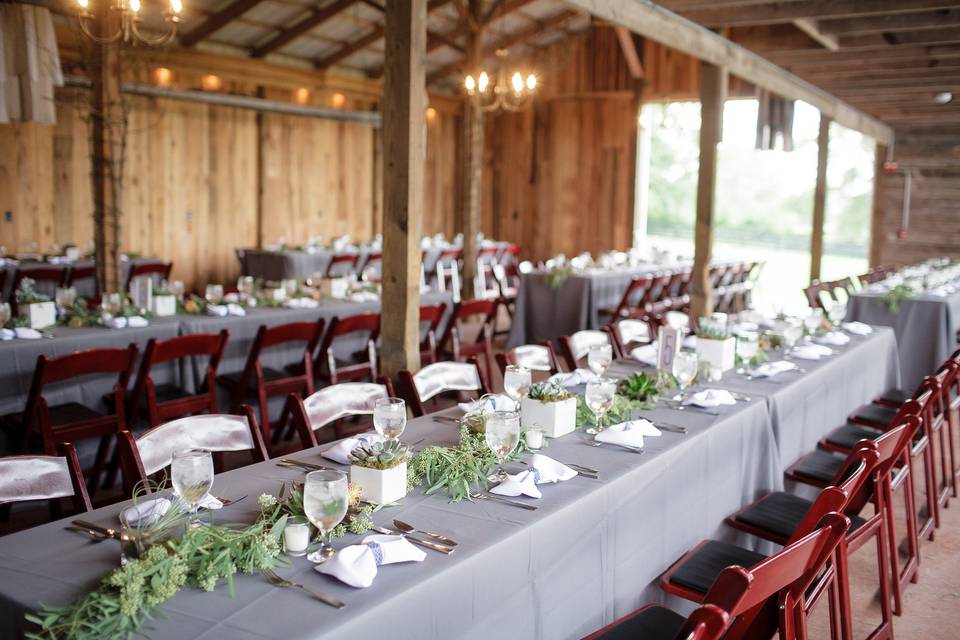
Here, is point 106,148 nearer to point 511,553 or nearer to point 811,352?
point 811,352

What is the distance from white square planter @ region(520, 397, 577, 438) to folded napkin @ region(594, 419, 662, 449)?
13 cm

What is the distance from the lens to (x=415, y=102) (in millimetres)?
4328

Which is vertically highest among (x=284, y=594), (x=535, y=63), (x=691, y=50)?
(x=535, y=63)

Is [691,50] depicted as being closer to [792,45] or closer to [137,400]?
[792,45]

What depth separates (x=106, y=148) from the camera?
7062 mm

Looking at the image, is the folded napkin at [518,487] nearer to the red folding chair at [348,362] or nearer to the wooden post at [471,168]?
the red folding chair at [348,362]

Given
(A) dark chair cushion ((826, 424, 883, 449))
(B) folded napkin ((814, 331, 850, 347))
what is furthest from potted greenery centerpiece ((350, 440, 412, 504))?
(B) folded napkin ((814, 331, 850, 347))

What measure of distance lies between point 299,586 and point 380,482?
481 mm

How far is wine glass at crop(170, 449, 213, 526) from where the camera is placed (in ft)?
6.54

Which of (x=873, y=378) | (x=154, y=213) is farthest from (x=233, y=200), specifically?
(x=873, y=378)

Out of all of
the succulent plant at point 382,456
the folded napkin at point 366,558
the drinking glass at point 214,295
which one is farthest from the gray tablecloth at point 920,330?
the folded napkin at point 366,558

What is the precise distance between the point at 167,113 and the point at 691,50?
7668mm

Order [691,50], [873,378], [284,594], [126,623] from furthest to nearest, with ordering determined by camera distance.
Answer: [691,50]
[873,378]
[284,594]
[126,623]

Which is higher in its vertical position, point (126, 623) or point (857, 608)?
point (126, 623)
